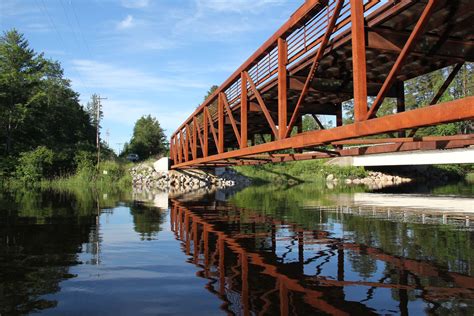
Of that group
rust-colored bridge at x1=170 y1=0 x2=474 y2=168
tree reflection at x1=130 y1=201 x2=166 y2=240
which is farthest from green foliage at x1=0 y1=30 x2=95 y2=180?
rust-colored bridge at x1=170 y1=0 x2=474 y2=168

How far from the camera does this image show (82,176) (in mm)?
49906

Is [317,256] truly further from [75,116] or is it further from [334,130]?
[75,116]

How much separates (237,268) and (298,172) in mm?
64059

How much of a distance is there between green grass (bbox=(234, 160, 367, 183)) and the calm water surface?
51123 millimetres

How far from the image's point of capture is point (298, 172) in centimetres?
7038

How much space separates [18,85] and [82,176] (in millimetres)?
18395

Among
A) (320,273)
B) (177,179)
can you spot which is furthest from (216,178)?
(320,273)

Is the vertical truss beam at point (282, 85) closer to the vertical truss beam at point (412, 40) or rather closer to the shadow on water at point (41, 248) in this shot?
the vertical truss beam at point (412, 40)

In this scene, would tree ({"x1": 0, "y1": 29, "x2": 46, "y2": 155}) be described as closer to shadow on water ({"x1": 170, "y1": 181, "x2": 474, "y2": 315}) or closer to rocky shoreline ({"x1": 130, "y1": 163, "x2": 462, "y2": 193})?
rocky shoreline ({"x1": 130, "y1": 163, "x2": 462, "y2": 193})

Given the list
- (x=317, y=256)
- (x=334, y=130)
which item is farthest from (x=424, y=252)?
(x=334, y=130)

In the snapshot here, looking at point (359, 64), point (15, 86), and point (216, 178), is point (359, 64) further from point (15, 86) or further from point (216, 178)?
point (15, 86)

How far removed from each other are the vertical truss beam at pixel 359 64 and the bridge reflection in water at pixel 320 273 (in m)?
3.21

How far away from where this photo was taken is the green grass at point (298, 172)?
65225 mm

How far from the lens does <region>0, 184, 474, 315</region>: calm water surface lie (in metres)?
5.34
